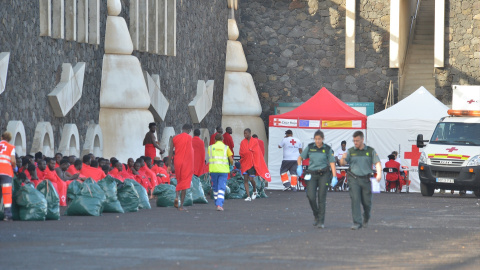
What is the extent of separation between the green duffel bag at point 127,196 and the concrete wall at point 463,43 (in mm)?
19738

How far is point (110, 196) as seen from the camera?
18.9m

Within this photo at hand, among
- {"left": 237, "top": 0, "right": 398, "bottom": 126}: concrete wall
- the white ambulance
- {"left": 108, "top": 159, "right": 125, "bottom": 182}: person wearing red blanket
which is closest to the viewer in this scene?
{"left": 108, "top": 159, "right": 125, "bottom": 182}: person wearing red blanket

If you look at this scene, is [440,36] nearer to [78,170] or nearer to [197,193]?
[197,193]

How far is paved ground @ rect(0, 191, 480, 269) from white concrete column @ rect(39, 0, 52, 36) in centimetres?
511

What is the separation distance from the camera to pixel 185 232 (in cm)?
1459

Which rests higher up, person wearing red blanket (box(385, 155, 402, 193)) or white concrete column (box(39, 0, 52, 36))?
white concrete column (box(39, 0, 52, 36))

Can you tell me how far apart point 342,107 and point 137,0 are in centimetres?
757

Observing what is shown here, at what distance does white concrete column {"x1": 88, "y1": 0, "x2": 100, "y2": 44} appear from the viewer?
25.3m

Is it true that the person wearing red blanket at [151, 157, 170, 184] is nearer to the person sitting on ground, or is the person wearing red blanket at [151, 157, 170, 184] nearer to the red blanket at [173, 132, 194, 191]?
the red blanket at [173, 132, 194, 191]

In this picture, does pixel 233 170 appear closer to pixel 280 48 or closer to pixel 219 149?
pixel 219 149

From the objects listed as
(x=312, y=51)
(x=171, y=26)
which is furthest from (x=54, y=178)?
(x=312, y=51)

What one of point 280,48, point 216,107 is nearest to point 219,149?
point 216,107

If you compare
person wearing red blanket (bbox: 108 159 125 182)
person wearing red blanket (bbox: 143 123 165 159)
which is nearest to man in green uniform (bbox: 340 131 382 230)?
person wearing red blanket (bbox: 108 159 125 182)

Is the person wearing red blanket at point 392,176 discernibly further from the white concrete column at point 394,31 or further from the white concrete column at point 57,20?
the white concrete column at point 57,20
